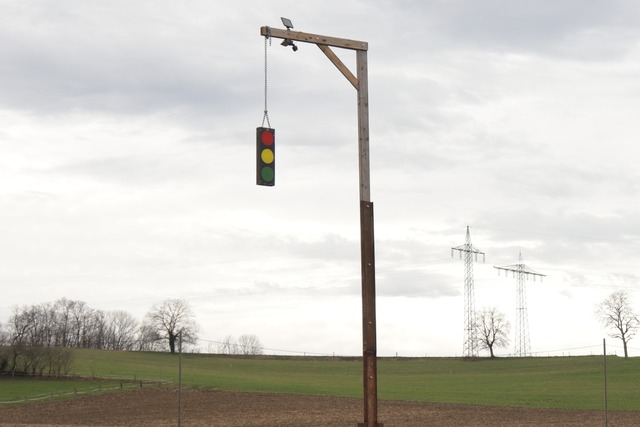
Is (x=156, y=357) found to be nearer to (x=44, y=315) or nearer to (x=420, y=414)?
(x=44, y=315)

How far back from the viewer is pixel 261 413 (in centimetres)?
5806

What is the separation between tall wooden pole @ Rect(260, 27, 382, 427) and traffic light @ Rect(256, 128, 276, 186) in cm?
185

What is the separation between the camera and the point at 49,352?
97.9 metres

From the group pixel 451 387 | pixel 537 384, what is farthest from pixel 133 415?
pixel 537 384

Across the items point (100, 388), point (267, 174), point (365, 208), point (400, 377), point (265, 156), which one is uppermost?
point (265, 156)

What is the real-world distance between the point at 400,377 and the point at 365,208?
9358 centimetres

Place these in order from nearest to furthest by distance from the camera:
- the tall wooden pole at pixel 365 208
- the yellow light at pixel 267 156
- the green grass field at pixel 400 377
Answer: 1. the yellow light at pixel 267 156
2. the tall wooden pole at pixel 365 208
3. the green grass field at pixel 400 377

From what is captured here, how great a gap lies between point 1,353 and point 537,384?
57958 millimetres

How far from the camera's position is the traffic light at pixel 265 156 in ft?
48.1

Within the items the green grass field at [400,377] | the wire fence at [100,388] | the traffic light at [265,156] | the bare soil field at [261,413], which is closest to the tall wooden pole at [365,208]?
the traffic light at [265,156]

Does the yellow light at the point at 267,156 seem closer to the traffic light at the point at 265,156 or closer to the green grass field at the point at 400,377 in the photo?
the traffic light at the point at 265,156

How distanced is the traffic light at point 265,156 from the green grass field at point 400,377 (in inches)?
2056

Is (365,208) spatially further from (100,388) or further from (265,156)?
(100,388)

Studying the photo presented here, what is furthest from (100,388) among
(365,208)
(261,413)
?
(365,208)
